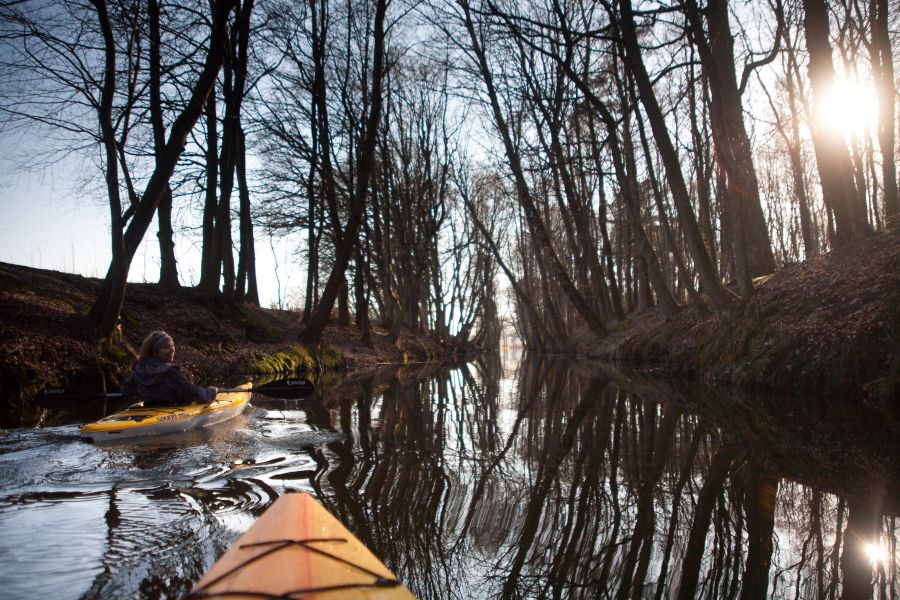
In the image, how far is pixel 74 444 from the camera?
5359 mm

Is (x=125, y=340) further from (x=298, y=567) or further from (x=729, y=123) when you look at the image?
(x=729, y=123)

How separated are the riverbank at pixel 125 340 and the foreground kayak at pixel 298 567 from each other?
737 cm

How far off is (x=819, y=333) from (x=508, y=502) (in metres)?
6.10

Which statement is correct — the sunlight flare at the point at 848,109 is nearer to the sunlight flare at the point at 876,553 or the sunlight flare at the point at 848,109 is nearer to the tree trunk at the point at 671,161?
the tree trunk at the point at 671,161

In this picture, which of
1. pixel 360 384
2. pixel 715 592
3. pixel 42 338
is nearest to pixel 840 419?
pixel 715 592

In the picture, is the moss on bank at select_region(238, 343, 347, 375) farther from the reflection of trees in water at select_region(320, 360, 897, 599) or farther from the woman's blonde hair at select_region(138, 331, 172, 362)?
the reflection of trees in water at select_region(320, 360, 897, 599)

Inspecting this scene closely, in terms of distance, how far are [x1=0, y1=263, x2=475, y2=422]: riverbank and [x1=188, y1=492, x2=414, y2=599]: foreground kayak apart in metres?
7.37

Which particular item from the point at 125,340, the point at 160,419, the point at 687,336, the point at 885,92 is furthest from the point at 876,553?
the point at 885,92

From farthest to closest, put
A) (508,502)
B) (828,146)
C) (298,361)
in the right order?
(298,361) < (828,146) < (508,502)

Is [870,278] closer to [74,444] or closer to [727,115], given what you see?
[727,115]

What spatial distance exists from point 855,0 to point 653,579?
18963mm

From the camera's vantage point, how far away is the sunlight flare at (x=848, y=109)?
30.7ft

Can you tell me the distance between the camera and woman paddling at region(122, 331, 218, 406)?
6.65 meters

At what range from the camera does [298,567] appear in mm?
1825
